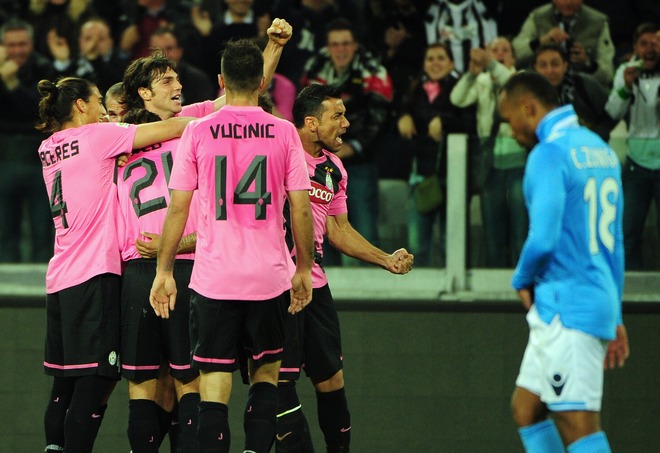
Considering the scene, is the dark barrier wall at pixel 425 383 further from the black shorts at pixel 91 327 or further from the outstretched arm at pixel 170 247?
the outstretched arm at pixel 170 247

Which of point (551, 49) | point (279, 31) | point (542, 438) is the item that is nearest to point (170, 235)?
point (279, 31)

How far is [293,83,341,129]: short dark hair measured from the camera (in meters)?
6.50

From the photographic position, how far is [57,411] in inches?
247

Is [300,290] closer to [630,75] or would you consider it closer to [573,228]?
[573,228]

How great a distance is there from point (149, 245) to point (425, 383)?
2386mm

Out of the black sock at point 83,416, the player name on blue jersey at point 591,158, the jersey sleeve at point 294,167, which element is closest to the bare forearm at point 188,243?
the jersey sleeve at point 294,167

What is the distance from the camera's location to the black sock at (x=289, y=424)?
20.9 feet

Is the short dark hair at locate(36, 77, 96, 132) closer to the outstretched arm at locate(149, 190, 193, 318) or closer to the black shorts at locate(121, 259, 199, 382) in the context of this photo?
the black shorts at locate(121, 259, 199, 382)

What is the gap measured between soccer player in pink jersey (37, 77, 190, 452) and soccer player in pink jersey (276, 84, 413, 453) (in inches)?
33.5

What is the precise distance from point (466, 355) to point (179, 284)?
90.0 inches

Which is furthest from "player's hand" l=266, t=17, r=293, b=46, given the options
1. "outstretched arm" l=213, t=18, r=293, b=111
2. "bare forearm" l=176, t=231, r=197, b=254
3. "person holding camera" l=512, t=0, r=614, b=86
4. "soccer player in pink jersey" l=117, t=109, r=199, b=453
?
"person holding camera" l=512, t=0, r=614, b=86

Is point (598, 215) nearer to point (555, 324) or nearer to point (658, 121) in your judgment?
point (555, 324)

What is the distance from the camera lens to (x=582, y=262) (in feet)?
15.9

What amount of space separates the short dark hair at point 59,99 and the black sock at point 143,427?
4.90 feet
